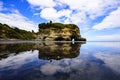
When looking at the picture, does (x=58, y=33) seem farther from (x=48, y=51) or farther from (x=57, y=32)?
(x=48, y=51)

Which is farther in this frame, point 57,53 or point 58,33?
point 58,33

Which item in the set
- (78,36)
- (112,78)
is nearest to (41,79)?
(112,78)

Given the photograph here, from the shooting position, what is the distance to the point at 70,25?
368 ft

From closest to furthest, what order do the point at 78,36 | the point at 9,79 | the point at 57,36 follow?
1. the point at 9,79
2. the point at 57,36
3. the point at 78,36

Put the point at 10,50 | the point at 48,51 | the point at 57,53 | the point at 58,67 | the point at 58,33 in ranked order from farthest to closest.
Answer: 1. the point at 58,33
2. the point at 10,50
3. the point at 48,51
4. the point at 57,53
5. the point at 58,67

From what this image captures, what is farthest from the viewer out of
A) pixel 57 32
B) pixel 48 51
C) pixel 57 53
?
pixel 57 32

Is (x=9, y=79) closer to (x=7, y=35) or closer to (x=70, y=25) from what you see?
(x=70, y=25)

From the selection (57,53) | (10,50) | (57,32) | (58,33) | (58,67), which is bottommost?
(58,67)

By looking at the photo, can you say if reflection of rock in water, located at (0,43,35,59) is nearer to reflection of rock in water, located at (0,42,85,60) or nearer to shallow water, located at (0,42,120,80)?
reflection of rock in water, located at (0,42,85,60)

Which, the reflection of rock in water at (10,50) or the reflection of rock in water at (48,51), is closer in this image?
the reflection of rock in water at (48,51)

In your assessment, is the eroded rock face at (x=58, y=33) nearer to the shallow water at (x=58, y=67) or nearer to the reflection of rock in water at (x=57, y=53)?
the reflection of rock in water at (x=57, y=53)

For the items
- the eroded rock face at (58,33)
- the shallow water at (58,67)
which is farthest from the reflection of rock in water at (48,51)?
the eroded rock face at (58,33)

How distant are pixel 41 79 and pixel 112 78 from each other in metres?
3.63

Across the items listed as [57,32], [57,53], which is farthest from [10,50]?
[57,32]
